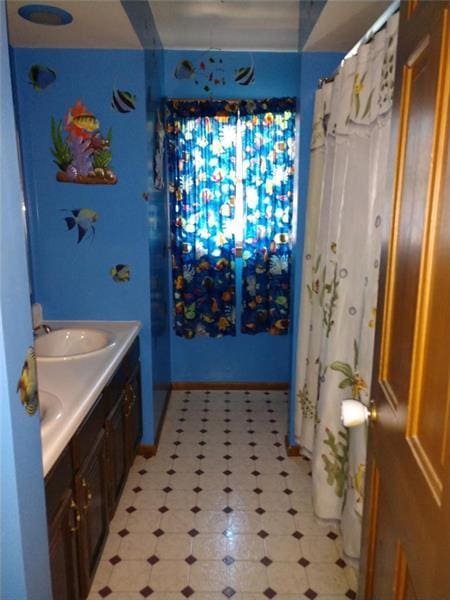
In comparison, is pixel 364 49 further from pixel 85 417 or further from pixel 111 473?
pixel 111 473

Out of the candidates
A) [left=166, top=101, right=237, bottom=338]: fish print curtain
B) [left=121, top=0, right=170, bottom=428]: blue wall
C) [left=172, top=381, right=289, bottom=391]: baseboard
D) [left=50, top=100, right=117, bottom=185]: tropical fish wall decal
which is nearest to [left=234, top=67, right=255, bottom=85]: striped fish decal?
[left=166, top=101, right=237, bottom=338]: fish print curtain

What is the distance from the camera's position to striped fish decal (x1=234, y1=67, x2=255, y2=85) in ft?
10.7

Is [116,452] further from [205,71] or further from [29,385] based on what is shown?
[205,71]

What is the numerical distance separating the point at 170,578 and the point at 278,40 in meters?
3.00

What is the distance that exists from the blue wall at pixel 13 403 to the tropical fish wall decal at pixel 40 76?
175cm

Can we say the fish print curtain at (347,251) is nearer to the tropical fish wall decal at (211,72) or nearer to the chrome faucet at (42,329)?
the tropical fish wall decal at (211,72)

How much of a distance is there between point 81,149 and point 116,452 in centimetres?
153

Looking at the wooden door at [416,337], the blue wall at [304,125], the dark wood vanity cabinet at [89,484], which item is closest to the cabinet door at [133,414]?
the dark wood vanity cabinet at [89,484]

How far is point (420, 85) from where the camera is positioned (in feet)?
3.04

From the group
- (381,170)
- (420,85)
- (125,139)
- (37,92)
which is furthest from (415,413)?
(37,92)

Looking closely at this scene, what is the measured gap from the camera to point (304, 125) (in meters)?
2.51

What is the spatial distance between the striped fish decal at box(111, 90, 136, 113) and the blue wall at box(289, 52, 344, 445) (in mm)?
872

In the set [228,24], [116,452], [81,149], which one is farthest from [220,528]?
[228,24]

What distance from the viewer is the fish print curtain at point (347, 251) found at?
1.69 m
